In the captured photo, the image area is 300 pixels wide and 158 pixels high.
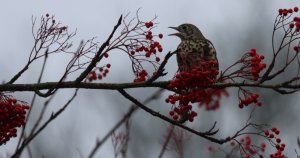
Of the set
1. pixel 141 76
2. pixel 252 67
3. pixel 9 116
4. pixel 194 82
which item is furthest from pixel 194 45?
pixel 9 116

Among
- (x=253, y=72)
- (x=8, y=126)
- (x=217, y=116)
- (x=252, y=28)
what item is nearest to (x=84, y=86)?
(x=8, y=126)

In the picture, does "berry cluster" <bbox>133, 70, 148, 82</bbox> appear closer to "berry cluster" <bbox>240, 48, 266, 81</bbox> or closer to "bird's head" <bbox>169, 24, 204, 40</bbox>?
"berry cluster" <bbox>240, 48, 266, 81</bbox>

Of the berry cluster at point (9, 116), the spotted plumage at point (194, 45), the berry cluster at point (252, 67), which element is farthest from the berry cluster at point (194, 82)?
the spotted plumage at point (194, 45)

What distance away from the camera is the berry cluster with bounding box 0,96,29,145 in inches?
140

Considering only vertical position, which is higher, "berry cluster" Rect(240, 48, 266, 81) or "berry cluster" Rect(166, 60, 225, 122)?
"berry cluster" Rect(240, 48, 266, 81)

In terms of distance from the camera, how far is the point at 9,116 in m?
3.59

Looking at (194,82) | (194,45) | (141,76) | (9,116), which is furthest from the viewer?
(194,45)

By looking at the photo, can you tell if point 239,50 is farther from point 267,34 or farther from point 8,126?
point 8,126

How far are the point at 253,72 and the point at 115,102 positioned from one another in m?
18.1

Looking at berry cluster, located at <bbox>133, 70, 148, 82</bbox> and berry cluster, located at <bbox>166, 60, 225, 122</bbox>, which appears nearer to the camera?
berry cluster, located at <bbox>166, 60, 225, 122</bbox>

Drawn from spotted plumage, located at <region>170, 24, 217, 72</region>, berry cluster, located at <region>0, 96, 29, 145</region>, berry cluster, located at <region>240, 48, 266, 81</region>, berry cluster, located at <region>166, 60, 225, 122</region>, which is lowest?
berry cluster, located at <region>0, 96, 29, 145</region>

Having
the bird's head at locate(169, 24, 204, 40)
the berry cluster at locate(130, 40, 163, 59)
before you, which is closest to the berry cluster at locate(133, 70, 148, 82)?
the berry cluster at locate(130, 40, 163, 59)

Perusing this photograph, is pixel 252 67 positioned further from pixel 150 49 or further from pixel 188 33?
pixel 188 33

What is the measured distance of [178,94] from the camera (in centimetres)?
379
